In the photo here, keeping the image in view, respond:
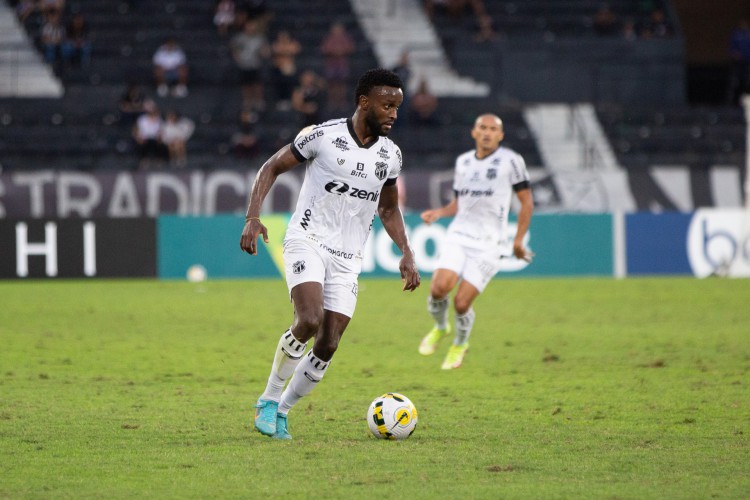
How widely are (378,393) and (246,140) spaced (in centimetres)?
1672

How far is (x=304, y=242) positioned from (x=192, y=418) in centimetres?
160

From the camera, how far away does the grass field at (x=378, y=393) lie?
20.8 ft

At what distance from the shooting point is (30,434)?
7711mm

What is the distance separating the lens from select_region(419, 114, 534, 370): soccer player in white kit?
12125mm

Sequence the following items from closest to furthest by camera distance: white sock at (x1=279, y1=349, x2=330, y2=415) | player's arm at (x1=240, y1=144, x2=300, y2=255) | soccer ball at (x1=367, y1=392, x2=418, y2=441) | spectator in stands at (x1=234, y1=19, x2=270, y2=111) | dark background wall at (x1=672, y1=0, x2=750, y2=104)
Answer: player's arm at (x1=240, y1=144, x2=300, y2=255), soccer ball at (x1=367, y1=392, x2=418, y2=441), white sock at (x1=279, y1=349, x2=330, y2=415), spectator in stands at (x1=234, y1=19, x2=270, y2=111), dark background wall at (x1=672, y1=0, x2=750, y2=104)

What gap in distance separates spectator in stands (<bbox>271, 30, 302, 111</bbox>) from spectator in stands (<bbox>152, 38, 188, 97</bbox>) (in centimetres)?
207

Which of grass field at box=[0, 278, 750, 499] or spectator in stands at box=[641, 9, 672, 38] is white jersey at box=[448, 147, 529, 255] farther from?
spectator in stands at box=[641, 9, 672, 38]

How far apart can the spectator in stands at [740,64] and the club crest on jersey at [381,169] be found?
2400 cm

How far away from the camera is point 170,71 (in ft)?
90.7

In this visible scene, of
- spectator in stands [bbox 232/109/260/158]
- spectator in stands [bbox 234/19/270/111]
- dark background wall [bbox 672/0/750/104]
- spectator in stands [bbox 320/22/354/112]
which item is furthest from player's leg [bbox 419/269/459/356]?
dark background wall [bbox 672/0/750/104]

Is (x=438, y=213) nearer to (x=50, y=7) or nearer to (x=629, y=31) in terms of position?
(x=50, y=7)

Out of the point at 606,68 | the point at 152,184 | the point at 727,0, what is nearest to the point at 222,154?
the point at 152,184

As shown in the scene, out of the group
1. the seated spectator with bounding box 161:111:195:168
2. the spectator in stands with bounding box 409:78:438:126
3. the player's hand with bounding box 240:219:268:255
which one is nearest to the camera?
the player's hand with bounding box 240:219:268:255

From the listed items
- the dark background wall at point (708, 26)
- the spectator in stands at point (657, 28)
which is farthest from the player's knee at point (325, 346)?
the dark background wall at point (708, 26)
